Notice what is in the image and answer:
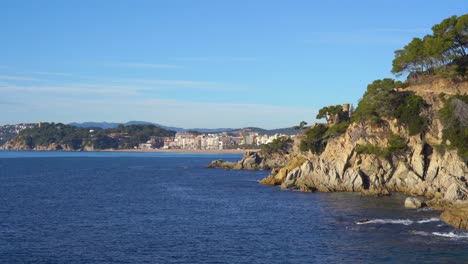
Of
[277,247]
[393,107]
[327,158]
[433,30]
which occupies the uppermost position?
[433,30]

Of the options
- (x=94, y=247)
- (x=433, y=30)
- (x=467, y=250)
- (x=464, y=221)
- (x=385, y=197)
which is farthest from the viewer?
(x=433, y=30)

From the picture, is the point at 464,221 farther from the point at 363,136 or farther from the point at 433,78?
the point at 433,78

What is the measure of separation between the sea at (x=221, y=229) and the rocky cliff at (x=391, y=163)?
3606 mm

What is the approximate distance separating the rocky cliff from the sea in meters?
3.61

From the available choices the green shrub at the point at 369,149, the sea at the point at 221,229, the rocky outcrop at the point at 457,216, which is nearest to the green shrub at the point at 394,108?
the green shrub at the point at 369,149

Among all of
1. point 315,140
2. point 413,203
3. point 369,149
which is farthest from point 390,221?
point 315,140

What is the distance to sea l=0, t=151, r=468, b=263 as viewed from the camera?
40.1 m

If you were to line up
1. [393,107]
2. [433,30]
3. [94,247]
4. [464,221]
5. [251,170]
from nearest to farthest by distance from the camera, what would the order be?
[94,247] → [464,221] → [393,107] → [433,30] → [251,170]

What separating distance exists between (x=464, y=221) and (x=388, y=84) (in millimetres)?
41391

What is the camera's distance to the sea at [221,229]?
40.1 meters

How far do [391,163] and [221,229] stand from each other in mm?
34771

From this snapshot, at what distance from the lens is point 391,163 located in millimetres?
76750

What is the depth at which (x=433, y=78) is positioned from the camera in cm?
8338

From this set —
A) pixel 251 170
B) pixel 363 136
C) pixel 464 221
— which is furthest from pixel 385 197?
pixel 251 170
